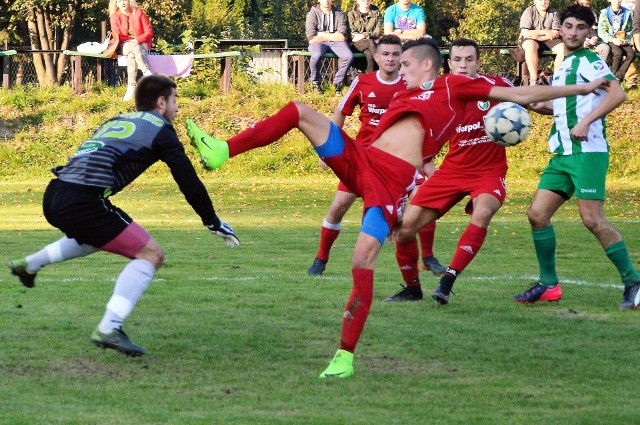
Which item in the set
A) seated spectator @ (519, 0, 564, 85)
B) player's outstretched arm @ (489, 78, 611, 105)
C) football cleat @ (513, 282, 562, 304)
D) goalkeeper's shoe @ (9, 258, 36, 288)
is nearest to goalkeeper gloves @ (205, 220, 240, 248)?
goalkeeper's shoe @ (9, 258, 36, 288)

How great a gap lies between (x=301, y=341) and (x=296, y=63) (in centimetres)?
1923

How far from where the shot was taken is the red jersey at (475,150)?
991 cm

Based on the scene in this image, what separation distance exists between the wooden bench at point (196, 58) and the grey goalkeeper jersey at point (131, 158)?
18389mm

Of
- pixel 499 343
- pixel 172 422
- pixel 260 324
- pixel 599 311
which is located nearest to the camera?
pixel 172 422

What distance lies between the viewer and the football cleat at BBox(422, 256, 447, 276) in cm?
1132

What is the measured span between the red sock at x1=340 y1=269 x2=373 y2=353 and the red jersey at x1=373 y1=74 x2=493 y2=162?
0.99 m

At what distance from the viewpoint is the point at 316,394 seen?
620 centimetres

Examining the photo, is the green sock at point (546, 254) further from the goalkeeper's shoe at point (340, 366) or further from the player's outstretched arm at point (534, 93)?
the goalkeeper's shoe at point (340, 366)

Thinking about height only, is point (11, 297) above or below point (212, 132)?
above

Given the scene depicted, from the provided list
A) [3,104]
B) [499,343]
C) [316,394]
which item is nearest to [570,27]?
[499,343]

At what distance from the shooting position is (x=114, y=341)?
274 inches

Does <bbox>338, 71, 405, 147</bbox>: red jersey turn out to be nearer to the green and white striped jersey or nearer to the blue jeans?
the green and white striped jersey

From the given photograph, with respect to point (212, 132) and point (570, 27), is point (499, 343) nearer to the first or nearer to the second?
point (570, 27)

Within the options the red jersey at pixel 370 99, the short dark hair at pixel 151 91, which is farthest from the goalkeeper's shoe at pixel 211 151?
the red jersey at pixel 370 99
